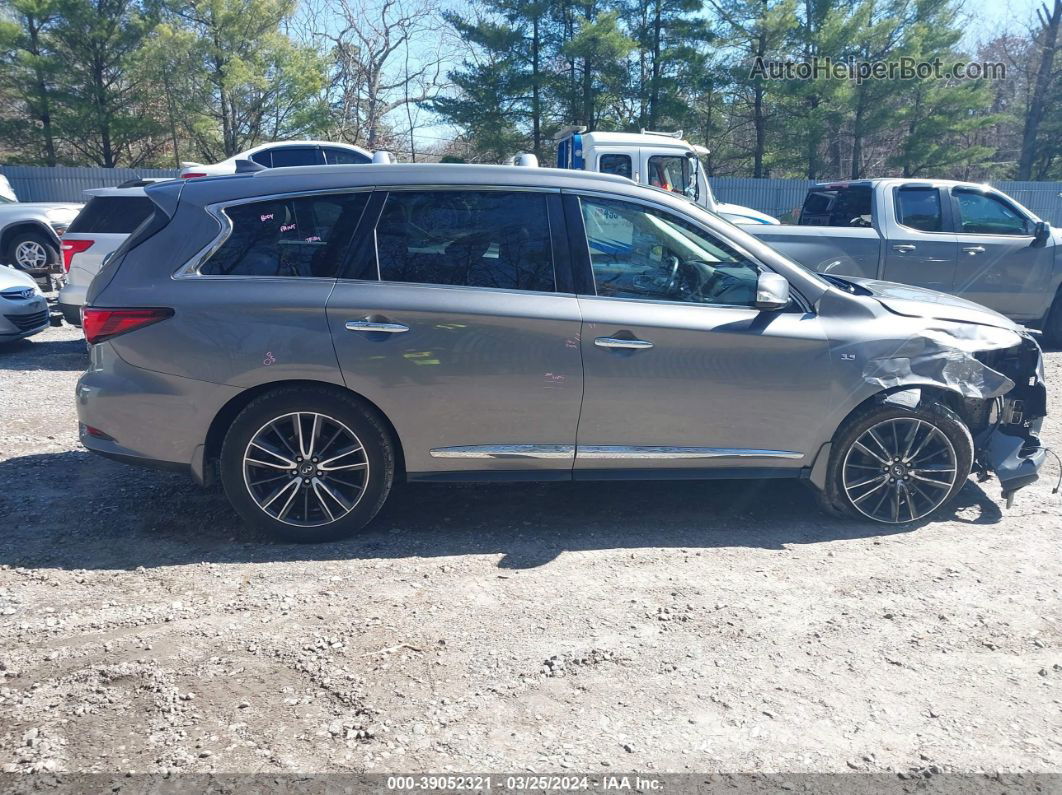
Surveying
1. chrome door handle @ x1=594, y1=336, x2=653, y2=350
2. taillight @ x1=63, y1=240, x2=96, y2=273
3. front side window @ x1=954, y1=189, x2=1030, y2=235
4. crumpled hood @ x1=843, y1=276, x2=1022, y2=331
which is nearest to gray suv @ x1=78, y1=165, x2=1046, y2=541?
chrome door handle @ x1=594, y1=336, x2=653, y2=350

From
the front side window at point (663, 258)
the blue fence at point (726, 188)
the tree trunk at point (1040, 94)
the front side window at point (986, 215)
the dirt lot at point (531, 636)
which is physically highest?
the tree trunk at point (1040, 94)

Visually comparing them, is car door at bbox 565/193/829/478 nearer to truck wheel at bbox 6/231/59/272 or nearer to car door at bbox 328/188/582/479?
car door at bbox 328/188/582/479

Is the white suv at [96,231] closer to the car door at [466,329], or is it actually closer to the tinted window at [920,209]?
the car door at [466,329]

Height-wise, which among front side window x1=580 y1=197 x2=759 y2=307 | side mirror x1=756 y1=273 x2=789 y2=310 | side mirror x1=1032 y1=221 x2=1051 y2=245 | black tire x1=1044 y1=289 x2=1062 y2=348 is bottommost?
black tire x1=1044 y1=289 x2=1062 y2=348

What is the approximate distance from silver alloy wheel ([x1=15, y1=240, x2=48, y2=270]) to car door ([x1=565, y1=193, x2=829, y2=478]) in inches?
497

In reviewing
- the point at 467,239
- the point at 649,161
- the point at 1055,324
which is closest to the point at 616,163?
the point at 649,161

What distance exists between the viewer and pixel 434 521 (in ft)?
15.9

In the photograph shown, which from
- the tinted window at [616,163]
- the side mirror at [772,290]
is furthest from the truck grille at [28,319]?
the side mirror at [772,290]

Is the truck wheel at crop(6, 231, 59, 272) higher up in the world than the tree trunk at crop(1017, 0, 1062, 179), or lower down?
lower down

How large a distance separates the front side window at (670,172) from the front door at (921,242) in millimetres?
3538

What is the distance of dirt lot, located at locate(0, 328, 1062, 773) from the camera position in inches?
114

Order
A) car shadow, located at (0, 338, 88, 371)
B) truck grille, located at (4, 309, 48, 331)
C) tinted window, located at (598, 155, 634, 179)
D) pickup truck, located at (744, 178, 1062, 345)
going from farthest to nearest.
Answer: tinted window, located at (598, 155, 634, 179) < pickup truck, located at (744, 178, 1062, 345) < truck grille, located at (4, 309, 48, 331) < car shadow, located at (0, 338, 88, 371)

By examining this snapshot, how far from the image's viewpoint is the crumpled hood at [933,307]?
4809mm

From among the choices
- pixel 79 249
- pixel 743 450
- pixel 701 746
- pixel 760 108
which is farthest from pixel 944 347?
pixel 760 108
